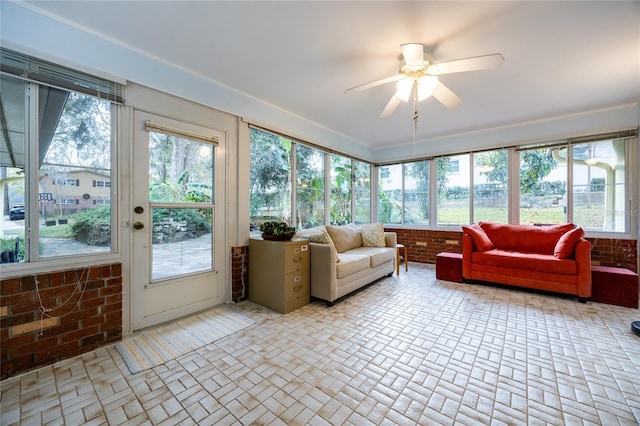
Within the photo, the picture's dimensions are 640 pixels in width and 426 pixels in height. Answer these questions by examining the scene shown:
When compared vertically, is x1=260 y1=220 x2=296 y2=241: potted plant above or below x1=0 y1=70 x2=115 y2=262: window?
below

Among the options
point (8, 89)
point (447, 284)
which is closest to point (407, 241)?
point (447, 284)

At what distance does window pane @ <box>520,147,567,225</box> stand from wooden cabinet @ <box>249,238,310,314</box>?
396 cm

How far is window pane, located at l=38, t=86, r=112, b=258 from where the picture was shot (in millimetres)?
1917

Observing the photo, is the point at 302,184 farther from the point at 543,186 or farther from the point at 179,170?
the point at 543,186

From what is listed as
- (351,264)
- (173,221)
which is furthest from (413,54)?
(173,221)

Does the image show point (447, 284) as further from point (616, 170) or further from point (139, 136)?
point (139, 136)

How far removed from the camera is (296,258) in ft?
9.48

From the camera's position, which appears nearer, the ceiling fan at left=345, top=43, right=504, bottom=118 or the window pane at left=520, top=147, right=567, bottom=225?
the ceiling fan at left=345, top=43, right=504, bottom=118

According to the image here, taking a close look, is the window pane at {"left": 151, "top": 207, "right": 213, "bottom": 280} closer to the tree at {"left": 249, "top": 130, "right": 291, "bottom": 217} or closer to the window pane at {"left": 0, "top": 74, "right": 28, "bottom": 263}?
the tree at {"left": 249, "top": 130, "right": 291, "bottom": 217}

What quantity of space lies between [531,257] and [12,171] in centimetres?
542

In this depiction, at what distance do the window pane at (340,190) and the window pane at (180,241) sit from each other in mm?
2549

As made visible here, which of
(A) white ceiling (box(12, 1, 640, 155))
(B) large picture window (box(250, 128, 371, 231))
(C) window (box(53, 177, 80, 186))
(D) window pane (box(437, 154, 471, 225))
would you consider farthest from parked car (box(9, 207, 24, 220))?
(D) window pane (box(437, 154, 471, 225))

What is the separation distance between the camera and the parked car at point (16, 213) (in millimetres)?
1777

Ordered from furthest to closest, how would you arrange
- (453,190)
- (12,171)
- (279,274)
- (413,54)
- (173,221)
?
(453,190) < (279,274) < (173,221) < (413,54) < (12,171)
